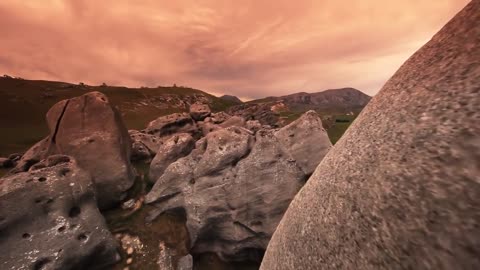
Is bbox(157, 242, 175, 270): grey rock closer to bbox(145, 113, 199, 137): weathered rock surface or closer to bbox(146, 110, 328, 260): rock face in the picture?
bbox(146, 110, 328, 260): rock face

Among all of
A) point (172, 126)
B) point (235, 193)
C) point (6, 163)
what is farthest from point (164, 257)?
point (172, 126)

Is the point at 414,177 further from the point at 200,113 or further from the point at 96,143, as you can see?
the point at 200,113

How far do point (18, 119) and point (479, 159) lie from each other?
203291 mm

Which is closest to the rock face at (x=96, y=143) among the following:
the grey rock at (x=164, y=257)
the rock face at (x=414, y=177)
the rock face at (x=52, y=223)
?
the rock face at (x=52, y=223)

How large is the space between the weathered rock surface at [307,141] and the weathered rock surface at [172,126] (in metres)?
33.7

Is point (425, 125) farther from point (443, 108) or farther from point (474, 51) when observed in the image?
point (474, 51)

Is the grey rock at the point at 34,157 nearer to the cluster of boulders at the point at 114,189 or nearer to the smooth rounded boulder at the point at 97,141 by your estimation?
the cluster of boulders at the point at 114,189

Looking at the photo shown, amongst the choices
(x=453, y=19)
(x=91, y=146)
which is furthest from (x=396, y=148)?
(x=91, y=146)

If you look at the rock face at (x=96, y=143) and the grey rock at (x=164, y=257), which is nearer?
the grey rock at (x=164, y=257)

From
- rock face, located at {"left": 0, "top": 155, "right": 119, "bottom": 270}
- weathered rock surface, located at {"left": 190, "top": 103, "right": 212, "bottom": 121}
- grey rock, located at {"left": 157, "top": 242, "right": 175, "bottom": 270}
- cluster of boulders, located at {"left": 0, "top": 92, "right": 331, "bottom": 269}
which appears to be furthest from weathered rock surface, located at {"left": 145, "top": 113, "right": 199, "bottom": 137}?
grey rock, located at {"left": 157, "top": 242, "right": 175, "bottom": 270}

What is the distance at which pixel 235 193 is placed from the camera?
2611cm

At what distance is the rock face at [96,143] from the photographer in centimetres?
2797

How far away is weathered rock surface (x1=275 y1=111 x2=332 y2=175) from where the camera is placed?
117 feet

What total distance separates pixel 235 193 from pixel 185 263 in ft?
25.5
